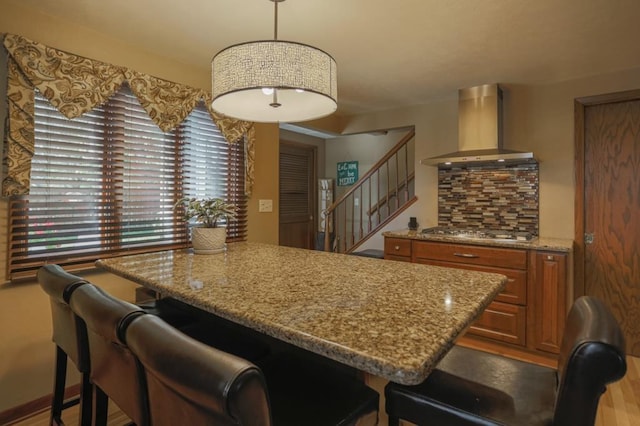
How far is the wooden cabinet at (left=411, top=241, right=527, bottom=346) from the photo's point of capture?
2711mm

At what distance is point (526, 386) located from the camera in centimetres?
108

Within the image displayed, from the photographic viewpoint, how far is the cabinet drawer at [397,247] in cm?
326

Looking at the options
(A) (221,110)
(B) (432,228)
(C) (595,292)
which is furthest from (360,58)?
(C) (595,292)

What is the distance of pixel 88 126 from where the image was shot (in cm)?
217

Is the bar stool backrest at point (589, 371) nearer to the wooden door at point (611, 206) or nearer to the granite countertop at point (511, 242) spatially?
the granite countertop at point (511, 242)

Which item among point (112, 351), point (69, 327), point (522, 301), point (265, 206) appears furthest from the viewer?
point (265, 206)

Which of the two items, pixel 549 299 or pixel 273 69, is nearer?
pixel 273 69

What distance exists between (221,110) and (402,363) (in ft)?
5.06

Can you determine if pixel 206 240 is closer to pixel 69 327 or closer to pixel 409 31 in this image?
pixel 69 327

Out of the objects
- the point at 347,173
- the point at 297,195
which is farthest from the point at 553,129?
the point at 297,195

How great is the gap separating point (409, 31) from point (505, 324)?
2.33 metres

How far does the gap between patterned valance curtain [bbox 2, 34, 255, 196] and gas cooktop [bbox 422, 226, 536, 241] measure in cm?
257

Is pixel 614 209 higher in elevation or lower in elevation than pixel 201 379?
higher

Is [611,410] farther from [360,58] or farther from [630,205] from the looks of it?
[360,58]
